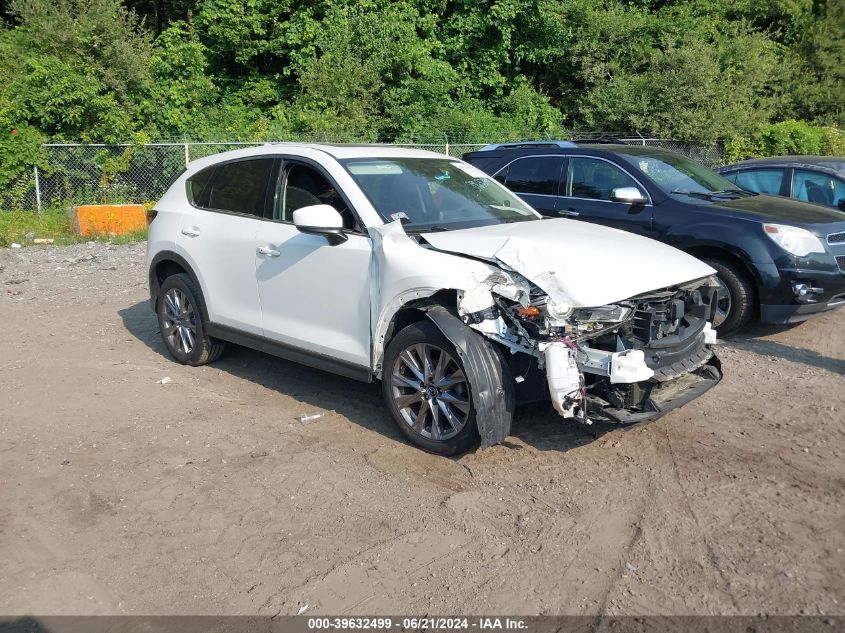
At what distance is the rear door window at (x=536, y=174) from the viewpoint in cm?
863

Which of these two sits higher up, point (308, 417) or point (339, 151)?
point (339, 151)

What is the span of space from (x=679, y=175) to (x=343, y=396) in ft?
15.2

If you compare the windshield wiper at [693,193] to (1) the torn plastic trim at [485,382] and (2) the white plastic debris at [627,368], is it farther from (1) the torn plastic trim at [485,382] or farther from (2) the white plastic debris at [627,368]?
(1) the torn plastic trim at [485,382]

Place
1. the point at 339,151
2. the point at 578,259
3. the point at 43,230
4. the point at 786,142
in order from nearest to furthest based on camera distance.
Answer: the point at 578,259
the point at 339,151
the point at 43,230
the point at 786,142

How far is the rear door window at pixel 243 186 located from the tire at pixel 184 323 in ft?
2.56

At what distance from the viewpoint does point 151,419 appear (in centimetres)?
559

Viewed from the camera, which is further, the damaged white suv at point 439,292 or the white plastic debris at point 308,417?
the white plastic debris at point 308,417

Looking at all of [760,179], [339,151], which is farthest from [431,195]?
[760,179]

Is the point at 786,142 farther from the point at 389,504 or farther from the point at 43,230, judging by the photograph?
the point at 389,504

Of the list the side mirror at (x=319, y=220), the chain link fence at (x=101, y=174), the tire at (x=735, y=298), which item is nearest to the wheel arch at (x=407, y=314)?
the side mirror at (x=319, y=220)

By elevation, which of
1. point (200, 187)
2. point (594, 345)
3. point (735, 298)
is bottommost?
point (735, 298)

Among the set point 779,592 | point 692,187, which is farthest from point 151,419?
point 692,187

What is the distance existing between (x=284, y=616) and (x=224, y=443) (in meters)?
2.03

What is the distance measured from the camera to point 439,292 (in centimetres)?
472
